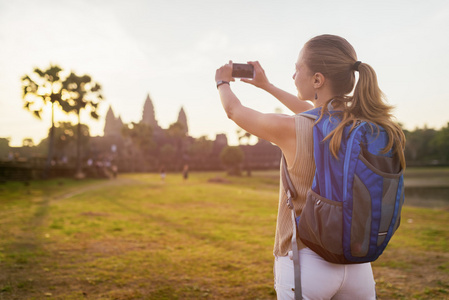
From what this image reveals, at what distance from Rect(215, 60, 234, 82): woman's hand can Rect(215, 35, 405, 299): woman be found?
0.18 metres

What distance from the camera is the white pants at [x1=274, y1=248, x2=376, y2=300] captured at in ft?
4.17

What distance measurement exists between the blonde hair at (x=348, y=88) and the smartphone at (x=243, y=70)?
0.41m

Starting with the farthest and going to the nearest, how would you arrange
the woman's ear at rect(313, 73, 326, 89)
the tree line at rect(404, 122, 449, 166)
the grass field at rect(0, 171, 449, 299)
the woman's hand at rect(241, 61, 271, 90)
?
the tree line at rect(404, 122, 449, 166)
the grass field at rect(0, 171, 449, 299)
the woman's hand at rect(241, 61, 271, 90)
the woman's ear at rect(313, 73, 326, 89)

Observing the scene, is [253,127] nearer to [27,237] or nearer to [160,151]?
[27,237]

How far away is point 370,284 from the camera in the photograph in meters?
1.39

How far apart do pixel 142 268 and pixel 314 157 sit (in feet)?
13.3

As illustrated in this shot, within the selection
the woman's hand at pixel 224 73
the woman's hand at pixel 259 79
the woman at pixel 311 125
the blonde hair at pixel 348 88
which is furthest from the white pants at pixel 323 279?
the woman's hand at pixel 259 79

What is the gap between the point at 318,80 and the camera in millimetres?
1409

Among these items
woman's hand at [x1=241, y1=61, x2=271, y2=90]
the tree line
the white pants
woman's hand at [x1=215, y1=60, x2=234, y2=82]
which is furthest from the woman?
the tree line

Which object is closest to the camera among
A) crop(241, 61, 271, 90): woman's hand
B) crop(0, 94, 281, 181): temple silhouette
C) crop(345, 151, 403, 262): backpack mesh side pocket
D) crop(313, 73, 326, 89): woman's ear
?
crop(345, 151, 403, 262): backpack mesh side pocket

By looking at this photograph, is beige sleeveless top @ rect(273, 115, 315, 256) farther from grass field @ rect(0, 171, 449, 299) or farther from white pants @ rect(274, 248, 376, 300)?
grass field @ rect(0, 171, 449, 299)

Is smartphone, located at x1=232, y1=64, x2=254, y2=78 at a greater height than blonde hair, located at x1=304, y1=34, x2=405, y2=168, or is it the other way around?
smartphone, located at x1=232, y1=64, x2=254, y2=78

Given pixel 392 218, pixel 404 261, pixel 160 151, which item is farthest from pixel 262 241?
pixel 160 151

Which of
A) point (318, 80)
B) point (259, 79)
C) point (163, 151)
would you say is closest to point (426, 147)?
point (163, 151)
